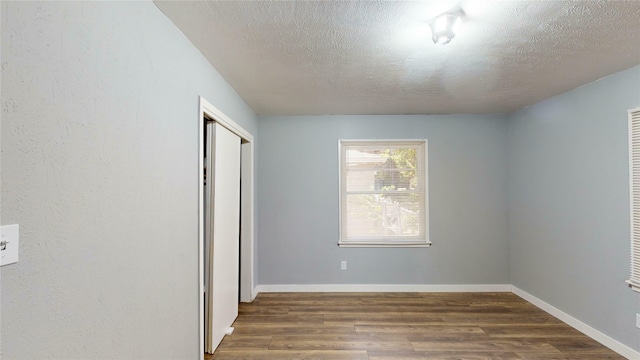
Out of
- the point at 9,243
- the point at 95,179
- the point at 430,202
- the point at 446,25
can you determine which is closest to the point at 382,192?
the point at 430,202

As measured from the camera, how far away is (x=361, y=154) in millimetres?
4121

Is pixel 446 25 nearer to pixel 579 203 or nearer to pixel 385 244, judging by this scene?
pixel 579 203

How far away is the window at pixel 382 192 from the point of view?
4.09 meters

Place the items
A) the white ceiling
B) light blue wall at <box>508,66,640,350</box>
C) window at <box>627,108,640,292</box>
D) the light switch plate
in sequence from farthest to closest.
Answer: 1. light blue wall at <box>508,66,640,350</box>
2. window at <box>627,108,640,292</box>
3. the white ceiling
4. the light switch plate

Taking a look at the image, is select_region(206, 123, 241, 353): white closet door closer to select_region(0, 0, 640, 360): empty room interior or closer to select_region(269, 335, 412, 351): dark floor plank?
select_region(0, 0, 640, 360): empty room interior

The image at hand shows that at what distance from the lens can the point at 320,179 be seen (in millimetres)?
4059

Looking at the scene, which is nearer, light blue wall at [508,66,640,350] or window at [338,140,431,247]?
light blue wall at [508,66,640,350]

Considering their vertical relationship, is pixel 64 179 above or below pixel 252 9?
below

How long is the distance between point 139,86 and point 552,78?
3201 millimetres

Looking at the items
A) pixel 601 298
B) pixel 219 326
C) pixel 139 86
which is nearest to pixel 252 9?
pixel 139 86

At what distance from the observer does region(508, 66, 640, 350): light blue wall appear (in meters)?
2.54

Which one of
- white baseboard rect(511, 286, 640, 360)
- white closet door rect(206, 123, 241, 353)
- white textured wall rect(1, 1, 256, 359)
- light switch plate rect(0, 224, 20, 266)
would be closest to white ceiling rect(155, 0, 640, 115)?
white textured wall rect(1, 1, 256, 359)

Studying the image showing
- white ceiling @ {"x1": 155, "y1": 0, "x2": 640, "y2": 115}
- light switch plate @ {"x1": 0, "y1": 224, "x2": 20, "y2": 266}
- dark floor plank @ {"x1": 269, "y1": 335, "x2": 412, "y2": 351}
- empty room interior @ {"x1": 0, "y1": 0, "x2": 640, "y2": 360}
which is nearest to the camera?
light switch plate @ {"x1": 0, "y1": 224, "x2": 20, "y2": 266}

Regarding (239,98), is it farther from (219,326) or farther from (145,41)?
(219,326)
